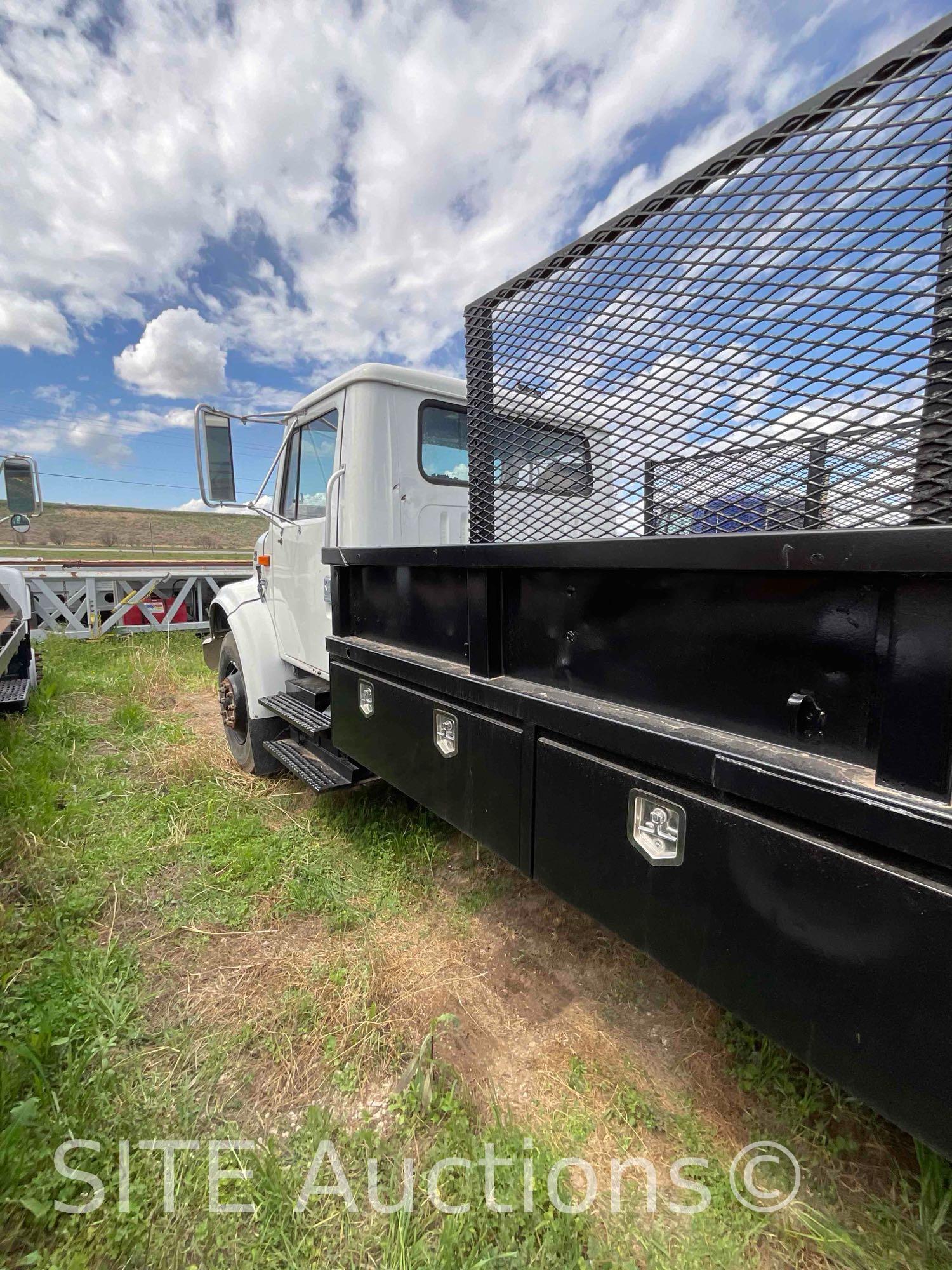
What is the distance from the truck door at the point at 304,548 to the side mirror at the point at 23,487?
203 cm

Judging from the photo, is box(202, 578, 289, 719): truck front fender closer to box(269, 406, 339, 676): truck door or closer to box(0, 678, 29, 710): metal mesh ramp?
box(269, 406, 339, 676): truck door

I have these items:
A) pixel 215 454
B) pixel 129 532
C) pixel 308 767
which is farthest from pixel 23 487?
pixel 129 532

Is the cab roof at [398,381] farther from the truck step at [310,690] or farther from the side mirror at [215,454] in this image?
the truck step at [310,690]

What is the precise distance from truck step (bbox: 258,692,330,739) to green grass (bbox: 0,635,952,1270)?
2.02ft

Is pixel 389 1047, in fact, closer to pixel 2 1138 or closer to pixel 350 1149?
pixel 350 1149

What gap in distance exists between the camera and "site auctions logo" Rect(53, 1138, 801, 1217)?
4.39 feet

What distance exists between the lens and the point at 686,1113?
1.56 metres

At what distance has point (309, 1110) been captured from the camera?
154 cm

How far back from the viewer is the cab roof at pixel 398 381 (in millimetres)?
2680

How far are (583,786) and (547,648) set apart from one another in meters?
0.37

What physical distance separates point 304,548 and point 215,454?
0.66 m

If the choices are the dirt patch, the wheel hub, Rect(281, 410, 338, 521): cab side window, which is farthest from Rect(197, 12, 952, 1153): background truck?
the wheel hub

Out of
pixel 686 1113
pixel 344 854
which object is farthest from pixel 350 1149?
pixel 344 854

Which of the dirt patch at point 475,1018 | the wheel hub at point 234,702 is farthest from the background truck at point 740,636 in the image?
the wheel hub at point 234,702
